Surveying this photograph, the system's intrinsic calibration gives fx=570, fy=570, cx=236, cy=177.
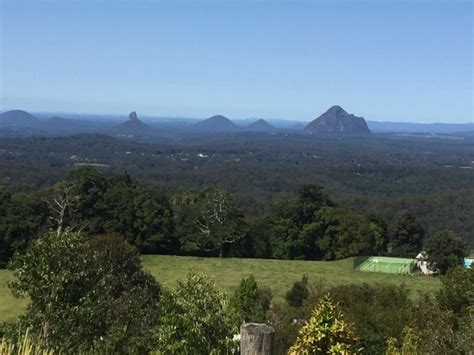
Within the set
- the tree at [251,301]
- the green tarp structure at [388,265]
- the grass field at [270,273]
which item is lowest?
the green tarp structure at [388,265]

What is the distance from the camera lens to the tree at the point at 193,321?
10164 mm

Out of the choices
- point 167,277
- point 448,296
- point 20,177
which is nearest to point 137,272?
point 448,296

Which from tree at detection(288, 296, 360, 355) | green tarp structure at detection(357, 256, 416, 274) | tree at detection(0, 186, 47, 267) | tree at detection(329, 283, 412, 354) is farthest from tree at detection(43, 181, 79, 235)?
tree at detection(288, 296, 360, 355)

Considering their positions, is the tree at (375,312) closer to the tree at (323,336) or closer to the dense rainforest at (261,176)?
the tree at (323,336)

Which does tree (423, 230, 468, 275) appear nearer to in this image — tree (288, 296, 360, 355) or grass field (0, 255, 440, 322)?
grass field (0, 255, 440, 322)

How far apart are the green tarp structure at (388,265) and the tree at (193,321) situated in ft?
91.8

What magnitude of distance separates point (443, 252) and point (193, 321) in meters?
30.4

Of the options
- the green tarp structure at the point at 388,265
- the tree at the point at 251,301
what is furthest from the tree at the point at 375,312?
the green tarp structure at the point at 388,265

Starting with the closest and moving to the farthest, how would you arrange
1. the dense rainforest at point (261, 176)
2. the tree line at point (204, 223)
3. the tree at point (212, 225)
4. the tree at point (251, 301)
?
the tree at point (251, 301)
the tree line at point (204, 223)
the tree at point (212, 225)
the dense rainforest at point (261, 176)

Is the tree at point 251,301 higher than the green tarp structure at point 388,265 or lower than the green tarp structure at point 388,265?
higher

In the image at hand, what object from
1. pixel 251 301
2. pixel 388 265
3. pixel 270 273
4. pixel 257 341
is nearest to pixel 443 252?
pixel 388 265

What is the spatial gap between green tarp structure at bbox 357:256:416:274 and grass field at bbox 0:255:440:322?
117 cm

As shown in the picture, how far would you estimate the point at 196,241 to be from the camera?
42500mm

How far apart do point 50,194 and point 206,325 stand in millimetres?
34229
